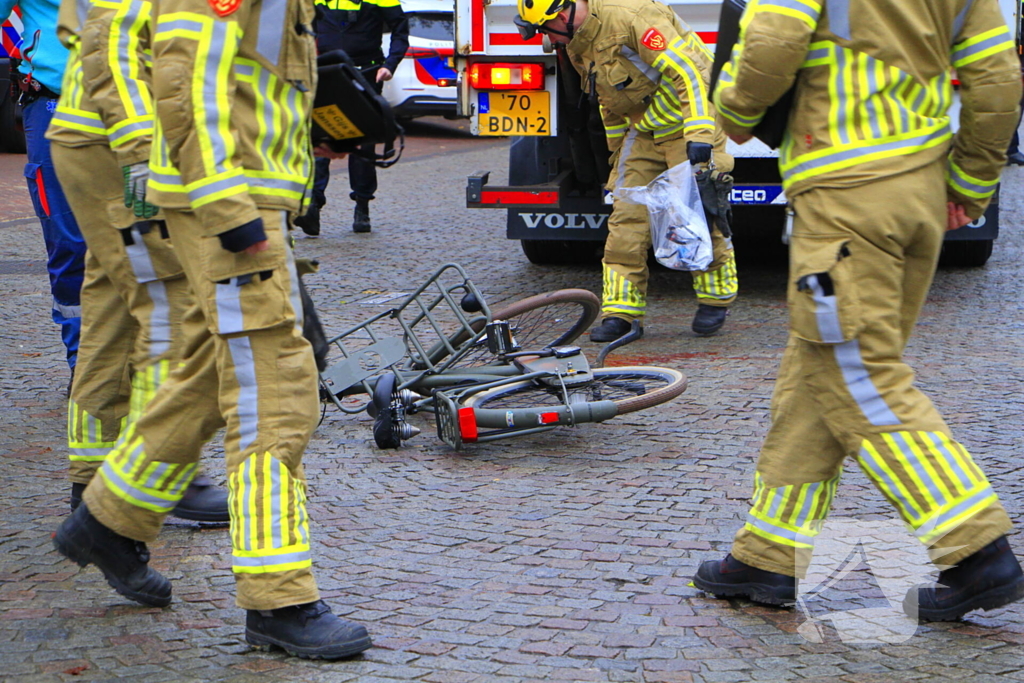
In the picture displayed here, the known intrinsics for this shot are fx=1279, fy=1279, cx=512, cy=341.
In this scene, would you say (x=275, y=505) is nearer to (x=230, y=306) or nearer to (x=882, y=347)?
(x=230, y=306)

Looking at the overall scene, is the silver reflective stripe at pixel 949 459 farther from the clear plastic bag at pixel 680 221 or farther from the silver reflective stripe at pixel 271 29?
the clear plastic bag at pixel 680 221

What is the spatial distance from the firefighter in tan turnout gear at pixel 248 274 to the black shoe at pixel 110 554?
0.27 metres

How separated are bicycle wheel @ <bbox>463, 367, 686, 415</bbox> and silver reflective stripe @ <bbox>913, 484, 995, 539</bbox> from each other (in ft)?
5.74

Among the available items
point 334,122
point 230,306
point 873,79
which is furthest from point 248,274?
point 873,79

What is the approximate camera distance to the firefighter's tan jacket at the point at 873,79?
2979mm

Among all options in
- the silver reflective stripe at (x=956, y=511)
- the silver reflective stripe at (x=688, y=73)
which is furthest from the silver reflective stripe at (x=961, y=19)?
the silver reflective stripe at (x=688, y=73)

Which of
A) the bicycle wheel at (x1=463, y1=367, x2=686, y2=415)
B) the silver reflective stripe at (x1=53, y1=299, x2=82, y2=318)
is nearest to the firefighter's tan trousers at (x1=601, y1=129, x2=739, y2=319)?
the bicycle wheel at (x1=463, y1=367, x2=686, y2=415)

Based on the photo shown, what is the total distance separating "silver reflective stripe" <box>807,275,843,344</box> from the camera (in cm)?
296

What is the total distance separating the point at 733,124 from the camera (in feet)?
10.4

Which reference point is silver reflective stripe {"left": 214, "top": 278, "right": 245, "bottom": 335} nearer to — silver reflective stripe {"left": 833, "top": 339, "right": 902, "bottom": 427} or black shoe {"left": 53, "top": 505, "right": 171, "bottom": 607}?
black shoe {"left": 53, "top": 505, "right": 171, "bottom": 607}

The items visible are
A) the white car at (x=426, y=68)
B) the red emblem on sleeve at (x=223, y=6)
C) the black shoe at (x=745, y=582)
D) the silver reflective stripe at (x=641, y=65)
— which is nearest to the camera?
the red emblem on sleeve at (x=223, y=6)

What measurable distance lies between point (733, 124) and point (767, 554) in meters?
1.08

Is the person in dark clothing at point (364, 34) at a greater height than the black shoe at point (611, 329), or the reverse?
the person in dark clothing at point (364, 34)

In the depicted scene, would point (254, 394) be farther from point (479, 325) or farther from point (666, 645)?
point (479, 325)
